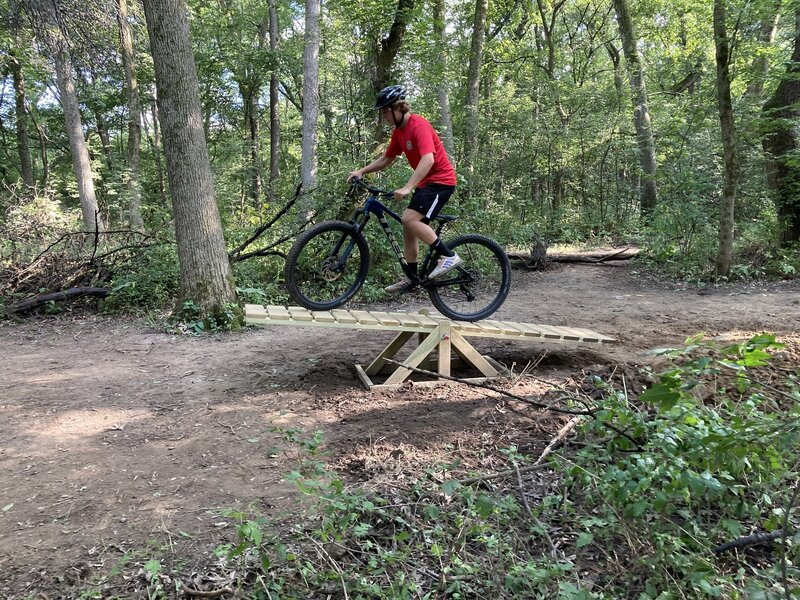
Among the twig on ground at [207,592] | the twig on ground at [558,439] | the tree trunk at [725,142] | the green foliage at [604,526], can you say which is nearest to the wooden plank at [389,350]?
the twig on ground at [558,439]

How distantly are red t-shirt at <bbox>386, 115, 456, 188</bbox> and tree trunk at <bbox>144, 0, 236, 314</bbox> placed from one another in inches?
124

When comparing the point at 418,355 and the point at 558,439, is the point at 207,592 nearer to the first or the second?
the point at 558,439

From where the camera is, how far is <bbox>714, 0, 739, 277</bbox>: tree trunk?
8219mm

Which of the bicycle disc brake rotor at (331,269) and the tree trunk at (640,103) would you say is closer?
the bicycle disc brake rotor at (331,269)

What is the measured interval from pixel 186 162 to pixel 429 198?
3.68 meters

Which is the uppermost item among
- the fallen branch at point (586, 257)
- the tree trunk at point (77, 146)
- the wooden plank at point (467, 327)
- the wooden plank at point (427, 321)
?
the tree trunk at point (77, 146)

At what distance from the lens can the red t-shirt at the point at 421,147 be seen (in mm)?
4514

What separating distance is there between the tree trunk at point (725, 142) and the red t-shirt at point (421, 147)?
21.5 feet

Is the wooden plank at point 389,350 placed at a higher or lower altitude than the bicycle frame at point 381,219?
lower

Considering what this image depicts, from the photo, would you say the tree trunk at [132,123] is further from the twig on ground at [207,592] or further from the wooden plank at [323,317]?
the twig on ground at [207,592]

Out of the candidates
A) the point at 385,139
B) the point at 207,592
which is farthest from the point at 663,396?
the point at 385,139

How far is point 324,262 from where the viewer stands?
4723mm

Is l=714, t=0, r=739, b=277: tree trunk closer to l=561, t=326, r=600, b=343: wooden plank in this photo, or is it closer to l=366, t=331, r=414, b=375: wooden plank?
l=561, t=326, r=600, b=343: wooden plank

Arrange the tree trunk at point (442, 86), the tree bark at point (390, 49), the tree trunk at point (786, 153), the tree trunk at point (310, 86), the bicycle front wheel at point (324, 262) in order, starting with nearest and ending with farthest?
the bicycle front wheel at point (324, 262) → the tree trunk at point (786, 153) → the tree bark at point (390, 49) → the tree trunk at point (442, 86) → the tree trunk at point (310, 86)
